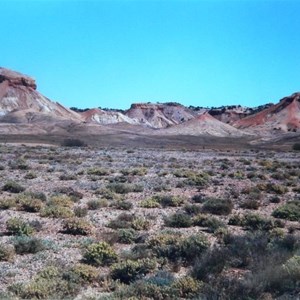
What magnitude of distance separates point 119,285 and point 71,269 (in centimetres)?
139

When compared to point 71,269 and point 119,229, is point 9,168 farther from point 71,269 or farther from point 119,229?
point 71,269

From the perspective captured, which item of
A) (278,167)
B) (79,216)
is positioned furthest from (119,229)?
(278,167)

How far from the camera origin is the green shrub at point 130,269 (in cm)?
1064

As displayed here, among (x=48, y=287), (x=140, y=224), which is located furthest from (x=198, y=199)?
(x=48, y=287)

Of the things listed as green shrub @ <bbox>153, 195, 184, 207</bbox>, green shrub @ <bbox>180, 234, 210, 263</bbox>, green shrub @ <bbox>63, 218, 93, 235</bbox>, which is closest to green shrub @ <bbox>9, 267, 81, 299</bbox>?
green shrub @ <bbox>180, 234, 210, 263</bbox>

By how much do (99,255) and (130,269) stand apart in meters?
1.46

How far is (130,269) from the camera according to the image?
10.8m

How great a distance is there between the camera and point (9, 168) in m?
38.6

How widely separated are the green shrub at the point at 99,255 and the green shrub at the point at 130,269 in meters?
0.77

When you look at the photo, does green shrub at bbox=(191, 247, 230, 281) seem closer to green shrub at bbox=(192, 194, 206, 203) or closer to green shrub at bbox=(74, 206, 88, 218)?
green shrub at bbox=(74, 206, 88, 218)

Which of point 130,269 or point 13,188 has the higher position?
point 130,269

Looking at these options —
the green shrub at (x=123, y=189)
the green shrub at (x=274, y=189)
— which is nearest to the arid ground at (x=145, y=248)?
the green shrub at (x=123, y=189)

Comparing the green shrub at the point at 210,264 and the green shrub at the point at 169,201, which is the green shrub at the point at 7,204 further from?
the green shrub at the point at 210,264

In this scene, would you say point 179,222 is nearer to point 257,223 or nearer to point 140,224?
point 140,224
